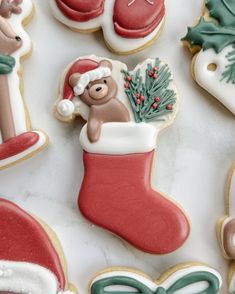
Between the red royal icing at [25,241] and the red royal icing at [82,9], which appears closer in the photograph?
the red royal icing at [25,241]

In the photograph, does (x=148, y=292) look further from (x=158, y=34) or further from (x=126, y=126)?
(x=158, y=34)

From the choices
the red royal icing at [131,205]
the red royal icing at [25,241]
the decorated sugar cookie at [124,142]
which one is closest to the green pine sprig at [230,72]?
the decorated sugar cookie at [124,142]

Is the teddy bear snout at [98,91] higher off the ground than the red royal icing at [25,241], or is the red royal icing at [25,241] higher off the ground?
the teddy bear snout at [98,91]

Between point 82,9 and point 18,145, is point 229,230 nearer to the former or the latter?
point 18,145

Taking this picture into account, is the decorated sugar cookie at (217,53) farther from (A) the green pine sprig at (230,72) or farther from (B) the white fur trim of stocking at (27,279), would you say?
(B) the white fur trim of stocking at (27,279)

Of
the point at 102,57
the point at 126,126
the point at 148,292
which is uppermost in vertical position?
the point at 102,57

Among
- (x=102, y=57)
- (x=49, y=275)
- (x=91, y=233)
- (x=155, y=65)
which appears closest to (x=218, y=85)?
(x=155, y=65)

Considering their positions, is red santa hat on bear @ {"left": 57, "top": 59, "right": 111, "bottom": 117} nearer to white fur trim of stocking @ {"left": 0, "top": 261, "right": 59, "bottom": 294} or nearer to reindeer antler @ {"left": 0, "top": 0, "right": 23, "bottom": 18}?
reindeer antler @ {"left": 0, "top": 0, "right": 23, "bottom": 18}
